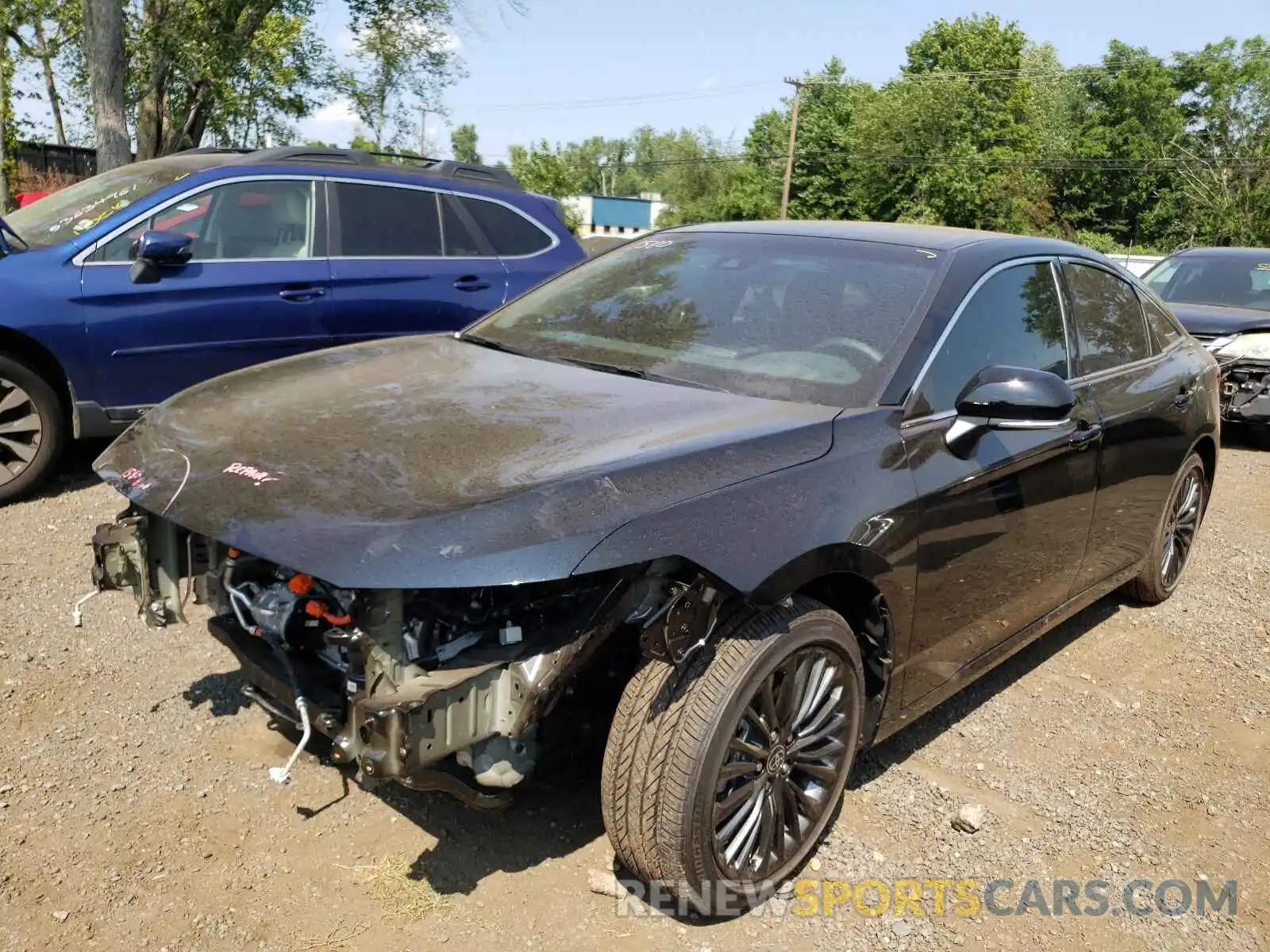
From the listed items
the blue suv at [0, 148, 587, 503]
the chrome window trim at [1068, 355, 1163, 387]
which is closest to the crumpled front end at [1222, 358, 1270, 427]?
the chrome window trim at [1068, 355, 1163, 387]

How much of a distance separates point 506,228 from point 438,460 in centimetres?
463

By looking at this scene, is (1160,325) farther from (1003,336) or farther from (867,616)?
(867,616)

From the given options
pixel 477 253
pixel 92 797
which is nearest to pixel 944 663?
pixel 92 797

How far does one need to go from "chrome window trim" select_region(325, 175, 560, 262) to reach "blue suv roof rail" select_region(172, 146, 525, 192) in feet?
0.42

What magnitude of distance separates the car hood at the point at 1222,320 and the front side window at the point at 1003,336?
5988mm

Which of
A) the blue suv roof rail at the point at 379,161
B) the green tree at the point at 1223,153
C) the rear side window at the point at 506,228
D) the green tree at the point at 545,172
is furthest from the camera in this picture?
the green tree at the point at 545,172

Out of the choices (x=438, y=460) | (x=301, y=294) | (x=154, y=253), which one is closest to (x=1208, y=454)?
(x=438, y=460)

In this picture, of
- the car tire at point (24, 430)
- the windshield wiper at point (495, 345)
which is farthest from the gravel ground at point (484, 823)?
the windshield wiper at point (495, 345)

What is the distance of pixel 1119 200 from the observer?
195ft

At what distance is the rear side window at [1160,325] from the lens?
4535mm

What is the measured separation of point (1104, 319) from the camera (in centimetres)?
411

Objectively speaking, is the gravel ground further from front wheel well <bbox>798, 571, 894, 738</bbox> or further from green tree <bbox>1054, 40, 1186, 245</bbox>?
green tree <bbox>1054, 40, 1186, 245</bbox>

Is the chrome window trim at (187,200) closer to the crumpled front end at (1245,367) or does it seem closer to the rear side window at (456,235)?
the rear side window at (456,235)

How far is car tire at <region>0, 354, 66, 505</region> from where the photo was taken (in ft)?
16.8
